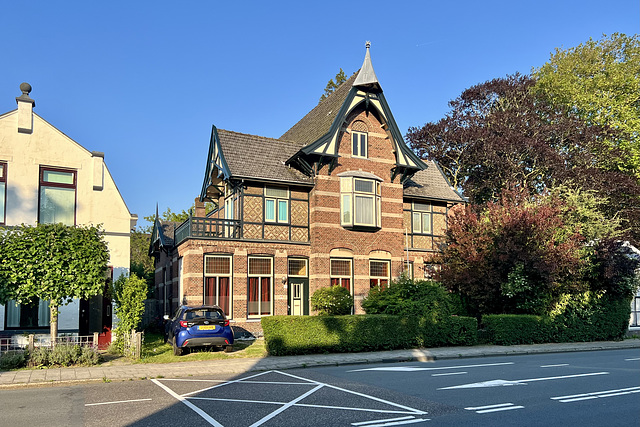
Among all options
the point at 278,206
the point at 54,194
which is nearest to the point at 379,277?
the point at 278,206

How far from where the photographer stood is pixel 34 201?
1883 cm

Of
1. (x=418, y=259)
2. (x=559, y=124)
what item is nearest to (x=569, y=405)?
(x=418, y=259)

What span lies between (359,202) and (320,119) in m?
5.34

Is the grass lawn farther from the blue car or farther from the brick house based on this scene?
the brick house

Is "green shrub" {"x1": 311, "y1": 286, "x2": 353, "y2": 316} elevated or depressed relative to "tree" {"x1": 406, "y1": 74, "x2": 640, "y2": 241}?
depressed

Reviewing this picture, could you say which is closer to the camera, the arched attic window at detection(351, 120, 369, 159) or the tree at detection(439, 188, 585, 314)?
the tree at detection(439, 188, 585, 314)

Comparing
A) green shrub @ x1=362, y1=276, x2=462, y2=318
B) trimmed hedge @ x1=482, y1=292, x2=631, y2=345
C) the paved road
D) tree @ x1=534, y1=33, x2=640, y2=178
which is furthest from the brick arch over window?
tree @ x1=534, y1=33, x2=640, y2=178

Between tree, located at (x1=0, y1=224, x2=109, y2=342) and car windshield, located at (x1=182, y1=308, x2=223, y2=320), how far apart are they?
283 centimetres

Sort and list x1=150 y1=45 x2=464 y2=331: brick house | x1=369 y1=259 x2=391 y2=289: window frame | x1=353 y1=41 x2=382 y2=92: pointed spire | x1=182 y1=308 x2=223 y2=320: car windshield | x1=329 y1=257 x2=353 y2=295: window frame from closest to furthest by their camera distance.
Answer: x1=182 y1=308 x2=223 y2=320: car windshield → x1=150 y1=45 x2=464 y2=331: brick house → x1=329 y1=257 x2=353 y2=295: window frame → x1=353 y1=41 x2=382 y2=92: pointed spire → x1=369 y1=259 x2=391 y2=289: window frame

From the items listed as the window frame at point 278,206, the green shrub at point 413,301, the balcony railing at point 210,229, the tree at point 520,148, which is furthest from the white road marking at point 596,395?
the tree at point 520,148

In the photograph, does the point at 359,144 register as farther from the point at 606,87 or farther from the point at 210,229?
the point at 606,87

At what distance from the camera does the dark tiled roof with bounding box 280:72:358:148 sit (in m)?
A: 26.8

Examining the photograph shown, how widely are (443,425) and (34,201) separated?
16614 mm

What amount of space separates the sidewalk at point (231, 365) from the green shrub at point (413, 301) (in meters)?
1.51
